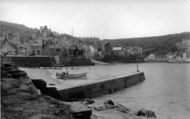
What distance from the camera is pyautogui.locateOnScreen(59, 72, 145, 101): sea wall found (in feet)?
65.9

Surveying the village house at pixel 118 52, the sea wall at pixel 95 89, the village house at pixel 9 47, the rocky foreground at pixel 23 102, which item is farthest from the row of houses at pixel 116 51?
the rocky foreground at pixel 23 102

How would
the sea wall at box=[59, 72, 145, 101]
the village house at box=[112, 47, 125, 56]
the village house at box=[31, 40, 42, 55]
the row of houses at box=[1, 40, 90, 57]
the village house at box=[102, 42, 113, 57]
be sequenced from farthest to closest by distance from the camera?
the village house at box=[112, 47, 125, 56] < the village house at box=[102, 42, 113, 57] < the village house at box=[31, 40, 42, 55] < the row of houses at box=[1, 40, 90, 57] < the sea wall at box=[59, 72, 145, 101]

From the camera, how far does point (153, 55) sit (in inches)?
6831

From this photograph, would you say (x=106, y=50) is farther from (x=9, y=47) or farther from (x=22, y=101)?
(x=22, y=101)

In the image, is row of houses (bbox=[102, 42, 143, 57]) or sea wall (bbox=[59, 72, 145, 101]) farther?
row of houses (bbox=[102, 42, 143, 57])

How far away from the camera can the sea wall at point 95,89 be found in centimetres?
2008

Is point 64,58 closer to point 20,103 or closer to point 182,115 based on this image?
point 182,115

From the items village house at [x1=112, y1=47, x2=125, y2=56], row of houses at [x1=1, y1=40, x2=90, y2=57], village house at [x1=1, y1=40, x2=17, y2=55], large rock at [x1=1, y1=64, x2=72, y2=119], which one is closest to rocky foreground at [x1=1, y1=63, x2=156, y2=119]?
large rock at [x1=1, y1=64, x2=72, y2=119]

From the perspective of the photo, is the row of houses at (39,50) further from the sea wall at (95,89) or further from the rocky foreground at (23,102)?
the rocky foreground at (23,102)

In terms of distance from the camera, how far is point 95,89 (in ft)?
83.4

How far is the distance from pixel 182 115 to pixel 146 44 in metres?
171

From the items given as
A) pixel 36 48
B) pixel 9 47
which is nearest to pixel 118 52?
pixel 36 48

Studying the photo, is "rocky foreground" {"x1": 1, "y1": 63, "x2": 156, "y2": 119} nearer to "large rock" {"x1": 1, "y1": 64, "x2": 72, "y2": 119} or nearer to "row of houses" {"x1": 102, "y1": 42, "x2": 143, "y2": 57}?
"large rock" {"x1": 1, "y1": 64, "x2": 72, "y2": 119}

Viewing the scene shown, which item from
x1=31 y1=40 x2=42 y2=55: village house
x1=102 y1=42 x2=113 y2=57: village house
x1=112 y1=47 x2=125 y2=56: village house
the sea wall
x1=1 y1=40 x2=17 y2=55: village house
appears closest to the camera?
the sea wall
